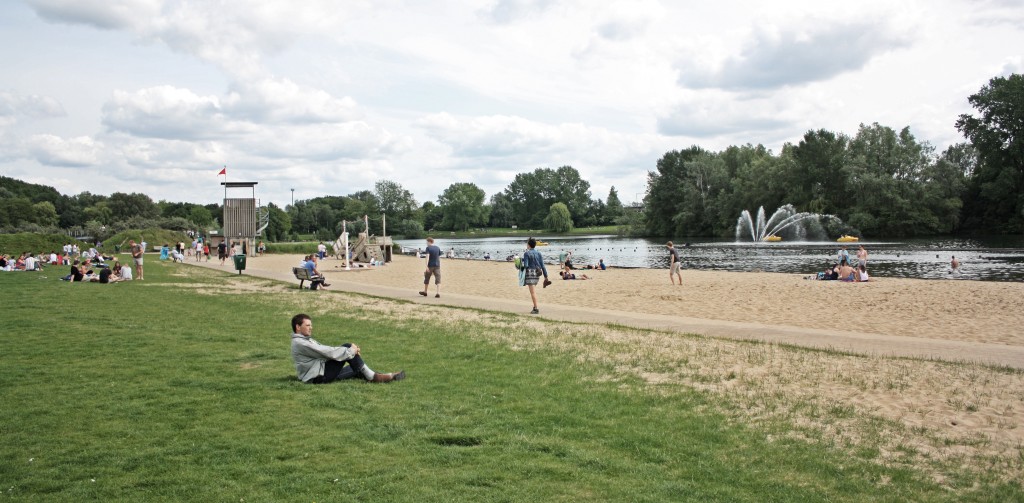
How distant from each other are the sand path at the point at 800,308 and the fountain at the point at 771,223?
57152 mm

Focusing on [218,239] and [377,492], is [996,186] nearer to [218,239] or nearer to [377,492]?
[218,239]

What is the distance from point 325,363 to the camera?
27.9 ft

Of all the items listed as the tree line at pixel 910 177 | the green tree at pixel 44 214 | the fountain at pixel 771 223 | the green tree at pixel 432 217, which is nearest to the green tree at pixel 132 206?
the green tree at pixel 44 214

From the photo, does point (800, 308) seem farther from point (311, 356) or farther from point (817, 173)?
point (817, 173)

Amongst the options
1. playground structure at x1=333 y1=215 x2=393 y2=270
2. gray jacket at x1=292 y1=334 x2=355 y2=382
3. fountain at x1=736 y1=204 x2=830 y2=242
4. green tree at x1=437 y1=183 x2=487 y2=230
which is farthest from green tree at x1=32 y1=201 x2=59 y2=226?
gray jacket at x1=292 y1=334 x2=355 y2=382

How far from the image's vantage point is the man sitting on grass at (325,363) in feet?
27.7

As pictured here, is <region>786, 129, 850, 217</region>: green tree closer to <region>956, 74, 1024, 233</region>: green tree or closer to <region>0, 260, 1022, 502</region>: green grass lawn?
<region>956, 74, 1024, 233</region>: green tree

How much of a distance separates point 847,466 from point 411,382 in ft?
16.0

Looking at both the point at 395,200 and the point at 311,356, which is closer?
the point at 311,356

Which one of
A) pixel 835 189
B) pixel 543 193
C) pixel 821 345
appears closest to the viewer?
pixel 821 345

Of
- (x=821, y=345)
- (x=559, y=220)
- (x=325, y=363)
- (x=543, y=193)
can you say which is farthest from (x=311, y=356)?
(x=543, y=193)

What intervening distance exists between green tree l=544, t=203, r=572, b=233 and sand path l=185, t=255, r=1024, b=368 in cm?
13183

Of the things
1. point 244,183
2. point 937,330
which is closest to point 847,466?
point 937,330

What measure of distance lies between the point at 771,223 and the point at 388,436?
3596 inches
